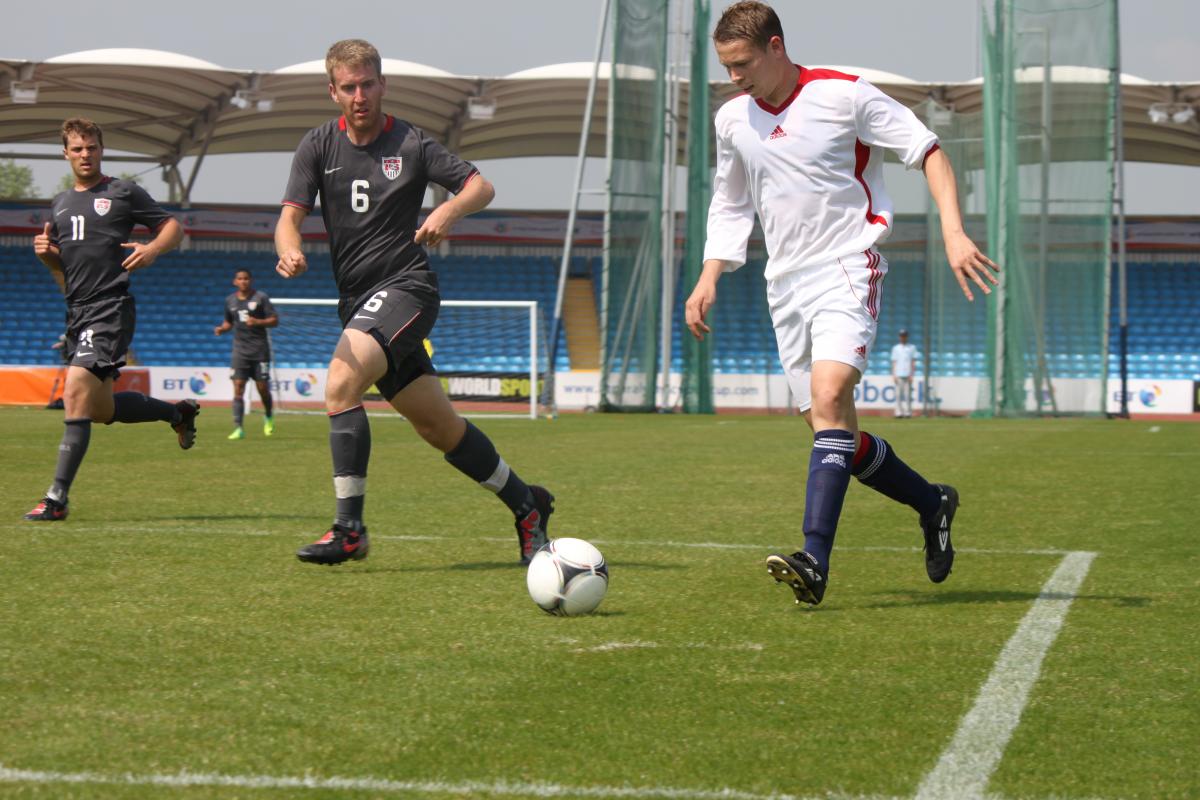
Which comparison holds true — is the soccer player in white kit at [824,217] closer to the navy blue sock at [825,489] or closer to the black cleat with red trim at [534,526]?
the navy blue sock at [825,489]

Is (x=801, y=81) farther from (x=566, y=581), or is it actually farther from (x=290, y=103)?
(x=290, y=103)

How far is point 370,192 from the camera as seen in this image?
5.66 m

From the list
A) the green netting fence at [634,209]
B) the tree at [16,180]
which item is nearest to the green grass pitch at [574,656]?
the green netting fence at [634,209]

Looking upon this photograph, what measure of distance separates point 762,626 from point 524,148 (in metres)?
37.5

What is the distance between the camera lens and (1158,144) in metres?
39.2

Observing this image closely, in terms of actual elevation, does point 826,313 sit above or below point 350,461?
above

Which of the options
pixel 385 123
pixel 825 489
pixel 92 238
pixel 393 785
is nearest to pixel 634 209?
pixel 92 238

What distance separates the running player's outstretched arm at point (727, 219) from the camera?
203 inches

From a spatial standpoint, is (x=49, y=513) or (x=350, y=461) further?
(x=49, y=513)

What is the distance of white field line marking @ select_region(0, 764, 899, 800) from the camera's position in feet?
8.36

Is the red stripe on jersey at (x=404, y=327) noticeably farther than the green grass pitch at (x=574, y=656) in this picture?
Yes

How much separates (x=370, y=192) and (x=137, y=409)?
10.2 ft

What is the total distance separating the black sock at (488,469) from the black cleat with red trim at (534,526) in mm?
30

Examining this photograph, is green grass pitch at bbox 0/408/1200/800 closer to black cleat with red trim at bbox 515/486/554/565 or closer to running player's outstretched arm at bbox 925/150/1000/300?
black cleat with red trim at bbox 515/486/554/565
